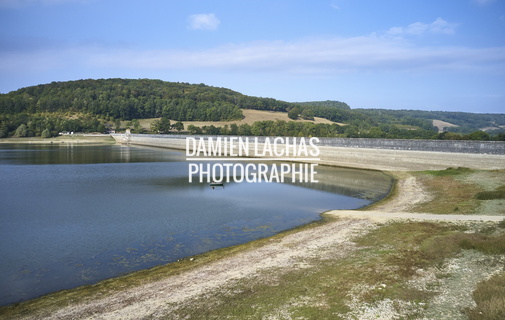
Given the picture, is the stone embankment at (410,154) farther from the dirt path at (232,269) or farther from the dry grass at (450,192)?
the dirt path at (232,269)

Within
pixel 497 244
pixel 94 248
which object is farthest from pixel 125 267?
pixel 497 244

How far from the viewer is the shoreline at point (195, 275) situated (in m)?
10.2

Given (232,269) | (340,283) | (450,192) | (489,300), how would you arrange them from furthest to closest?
(450,192)
(232,269)
(340,283)
(489,300)

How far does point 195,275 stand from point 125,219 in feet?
33.0

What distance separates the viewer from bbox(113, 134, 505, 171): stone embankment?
37.5 metres

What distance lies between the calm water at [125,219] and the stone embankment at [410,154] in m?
7.34

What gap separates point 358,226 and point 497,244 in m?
6.22

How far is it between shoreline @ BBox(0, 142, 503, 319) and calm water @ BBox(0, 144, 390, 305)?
1.09m

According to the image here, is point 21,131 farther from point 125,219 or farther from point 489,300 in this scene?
point 489,300

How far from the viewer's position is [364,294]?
1028cm

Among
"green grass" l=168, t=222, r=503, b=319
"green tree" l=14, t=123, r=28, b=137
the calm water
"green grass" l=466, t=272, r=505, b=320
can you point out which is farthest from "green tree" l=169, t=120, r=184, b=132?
"green grass" l=466, t=272, r=505, b=320

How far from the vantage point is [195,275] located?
12609 millimetres

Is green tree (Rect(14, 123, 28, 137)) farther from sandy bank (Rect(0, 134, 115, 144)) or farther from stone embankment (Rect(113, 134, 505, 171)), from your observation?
stone embankment (Rect(113, 134, 505, 171))

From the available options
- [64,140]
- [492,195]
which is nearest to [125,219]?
[492,195]
